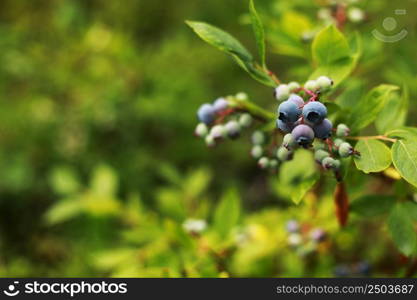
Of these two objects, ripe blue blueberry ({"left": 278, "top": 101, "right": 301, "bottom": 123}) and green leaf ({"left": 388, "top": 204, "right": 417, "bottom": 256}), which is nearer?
ripe blue blueberry ({"left": 278, "top": 101, "right": 301, "bottom": 123})

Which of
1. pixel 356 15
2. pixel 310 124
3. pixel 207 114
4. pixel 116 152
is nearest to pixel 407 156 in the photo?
pixel 310 124

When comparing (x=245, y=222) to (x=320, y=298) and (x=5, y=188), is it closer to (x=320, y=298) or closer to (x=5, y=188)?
(x=320, y=298)

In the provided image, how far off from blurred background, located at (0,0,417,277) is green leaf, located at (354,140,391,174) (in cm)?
69

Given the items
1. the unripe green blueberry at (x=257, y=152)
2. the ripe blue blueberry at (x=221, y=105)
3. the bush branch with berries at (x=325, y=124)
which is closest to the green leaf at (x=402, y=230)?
the bush branch with berries at (x=325, y=124)

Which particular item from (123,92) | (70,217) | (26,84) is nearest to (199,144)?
(123,92)

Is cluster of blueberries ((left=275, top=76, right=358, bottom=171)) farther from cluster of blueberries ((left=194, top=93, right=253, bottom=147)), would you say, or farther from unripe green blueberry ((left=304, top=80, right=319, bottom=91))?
cluster of blueberries ((left=194, top=93, right=253, bottom=147))

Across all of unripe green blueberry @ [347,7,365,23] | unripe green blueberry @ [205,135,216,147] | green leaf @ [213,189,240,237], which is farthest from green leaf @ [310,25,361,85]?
green leaf @ [213,189,240,237]

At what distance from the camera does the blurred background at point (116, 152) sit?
5.40 feet

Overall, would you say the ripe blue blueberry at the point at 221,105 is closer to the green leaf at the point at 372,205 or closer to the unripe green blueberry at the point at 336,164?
the unripe green blueberry at the point at 336,164

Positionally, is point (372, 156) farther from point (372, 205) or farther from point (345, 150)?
point (372, 205)

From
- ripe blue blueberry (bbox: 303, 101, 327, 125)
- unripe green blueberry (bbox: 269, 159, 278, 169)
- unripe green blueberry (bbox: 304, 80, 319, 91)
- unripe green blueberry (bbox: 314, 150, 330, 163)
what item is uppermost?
unripe green blueberry (bbox: 304, 80, 319, 91)

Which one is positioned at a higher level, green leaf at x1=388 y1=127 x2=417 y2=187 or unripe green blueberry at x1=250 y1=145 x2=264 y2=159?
unripe green blueberry at x1=250 y1=145 x2=264 y2=159

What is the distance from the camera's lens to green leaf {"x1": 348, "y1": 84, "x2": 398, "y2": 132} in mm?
826

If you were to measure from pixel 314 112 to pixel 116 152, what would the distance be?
1801mm
